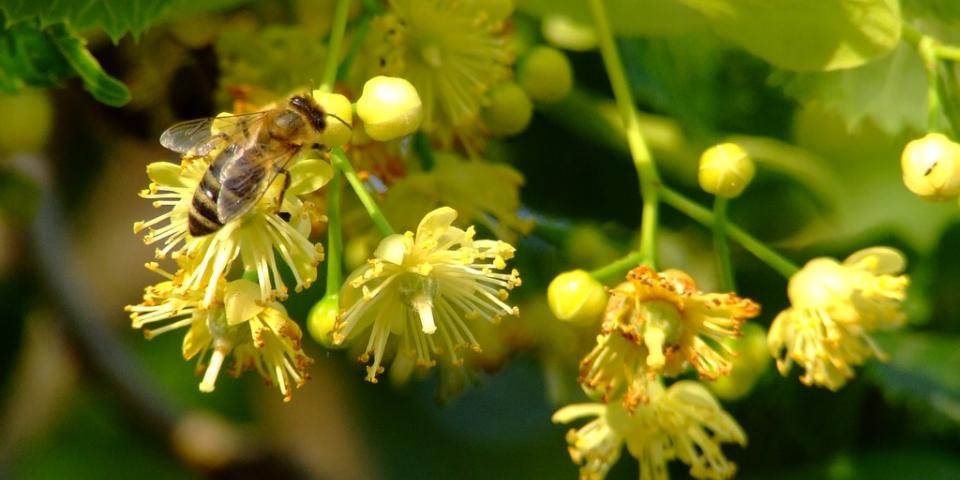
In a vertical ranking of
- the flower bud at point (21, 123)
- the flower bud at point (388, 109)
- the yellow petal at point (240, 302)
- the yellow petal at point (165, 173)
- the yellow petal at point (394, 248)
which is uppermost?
the flower bud at point (388, 109)

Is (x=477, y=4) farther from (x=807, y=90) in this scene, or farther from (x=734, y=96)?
(x=734, y=96)

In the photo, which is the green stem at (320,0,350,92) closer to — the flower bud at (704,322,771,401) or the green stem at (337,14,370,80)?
the green stem at (337,14,370,80)

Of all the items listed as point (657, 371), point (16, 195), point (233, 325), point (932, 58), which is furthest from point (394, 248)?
point (16, 195)

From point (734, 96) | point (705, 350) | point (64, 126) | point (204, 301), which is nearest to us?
point (204, 301)

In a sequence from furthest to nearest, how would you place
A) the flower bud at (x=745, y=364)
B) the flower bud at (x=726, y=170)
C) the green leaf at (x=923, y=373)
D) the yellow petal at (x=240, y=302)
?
the green leaf at (x=923, y=373) < the flower bud at (x=745, y=364) < the flower bud at (x=726, y=170) < the yellow petal at (x=240, y=302)

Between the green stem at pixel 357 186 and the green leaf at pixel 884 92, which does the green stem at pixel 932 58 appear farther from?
Answer: the green stem at pixel 357 186

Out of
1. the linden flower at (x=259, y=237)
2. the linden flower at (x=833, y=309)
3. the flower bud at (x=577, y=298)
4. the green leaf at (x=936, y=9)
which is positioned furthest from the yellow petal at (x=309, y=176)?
the green leaf at (x=936, y=9)

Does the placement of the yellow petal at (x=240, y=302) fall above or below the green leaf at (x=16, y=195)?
above

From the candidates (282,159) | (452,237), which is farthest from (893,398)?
(282,159)
